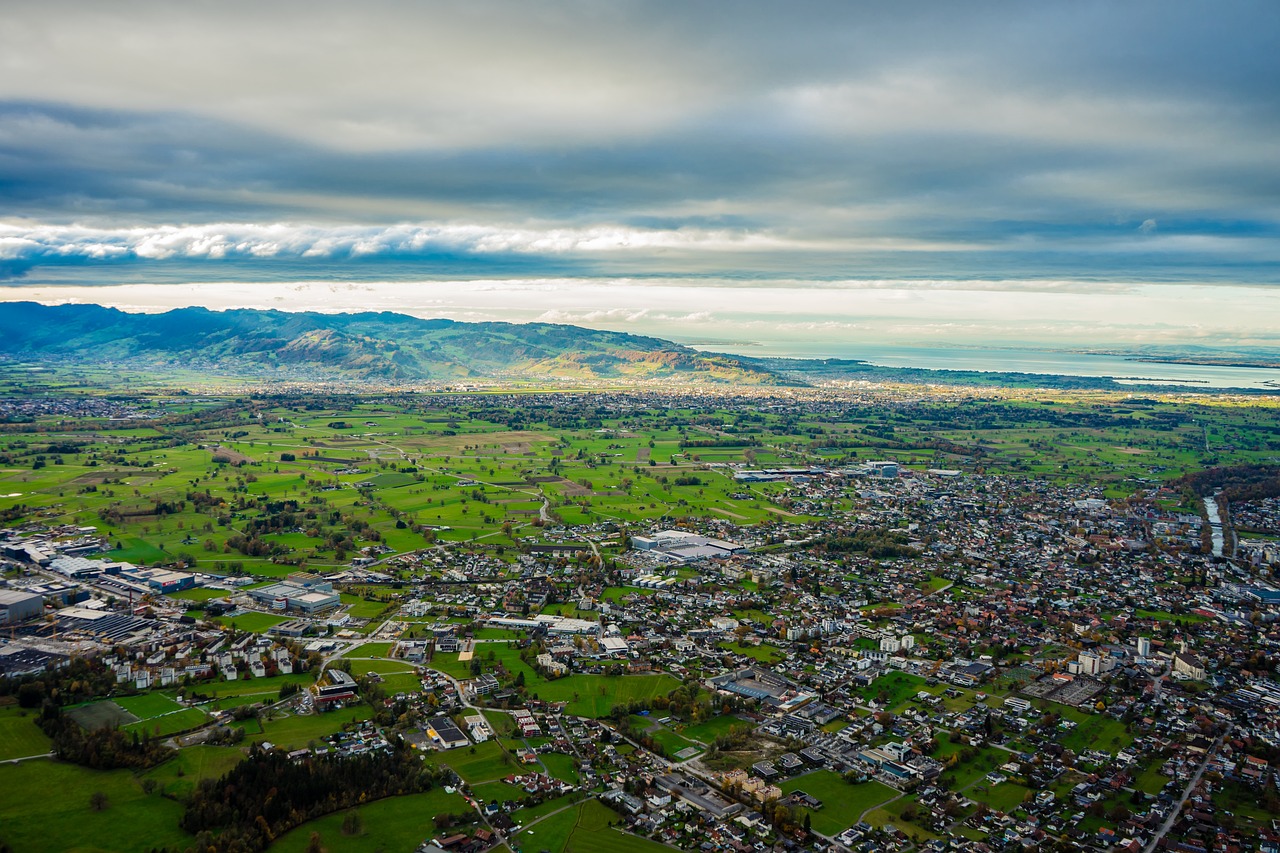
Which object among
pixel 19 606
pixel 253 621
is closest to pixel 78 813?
pixel 253 621

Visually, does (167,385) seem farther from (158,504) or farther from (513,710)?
(513,710)

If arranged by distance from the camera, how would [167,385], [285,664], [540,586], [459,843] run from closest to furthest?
[459,843], [285,664], [540,586], [167,385]

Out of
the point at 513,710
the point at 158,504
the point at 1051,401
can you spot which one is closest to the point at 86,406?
the point at 158,504

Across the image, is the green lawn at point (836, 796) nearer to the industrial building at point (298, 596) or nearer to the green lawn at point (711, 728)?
the green lawn at point (711, 728)

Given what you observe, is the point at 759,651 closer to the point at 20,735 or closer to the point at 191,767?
the point at 191,767

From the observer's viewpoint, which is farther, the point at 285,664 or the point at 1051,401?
the point at 1051,401
